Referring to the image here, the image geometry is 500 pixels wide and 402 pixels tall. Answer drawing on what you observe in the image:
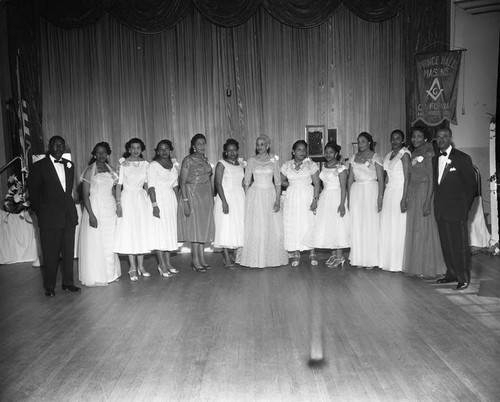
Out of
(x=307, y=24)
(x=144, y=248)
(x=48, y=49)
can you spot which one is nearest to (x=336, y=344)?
(x=144, y=248)

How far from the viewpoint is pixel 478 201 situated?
7.21m

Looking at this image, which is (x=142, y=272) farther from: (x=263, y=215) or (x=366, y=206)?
(x=366, y=206)

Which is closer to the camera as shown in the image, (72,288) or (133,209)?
(72,288)

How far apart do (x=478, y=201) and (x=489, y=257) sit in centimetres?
77

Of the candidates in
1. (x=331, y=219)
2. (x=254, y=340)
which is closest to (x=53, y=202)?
(x=254, y=340)

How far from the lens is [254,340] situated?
12.9ft

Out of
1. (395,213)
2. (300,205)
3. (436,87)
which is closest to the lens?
(395,213)

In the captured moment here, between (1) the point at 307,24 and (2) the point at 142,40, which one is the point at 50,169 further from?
(1) the point at 307,24

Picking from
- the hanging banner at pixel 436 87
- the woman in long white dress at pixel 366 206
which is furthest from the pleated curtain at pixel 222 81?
the woman in long white dress at pixel 366 206

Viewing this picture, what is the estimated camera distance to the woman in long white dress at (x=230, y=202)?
6512mm

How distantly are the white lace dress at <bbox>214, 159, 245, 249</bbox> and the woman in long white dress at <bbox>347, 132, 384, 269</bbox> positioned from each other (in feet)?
4.46

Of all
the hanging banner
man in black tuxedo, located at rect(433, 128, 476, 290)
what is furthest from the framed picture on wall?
man in black tuxedo, located at rect(433, 128, 476, 290)

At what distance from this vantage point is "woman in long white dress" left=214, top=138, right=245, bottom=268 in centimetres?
651

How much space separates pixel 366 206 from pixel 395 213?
359mm
